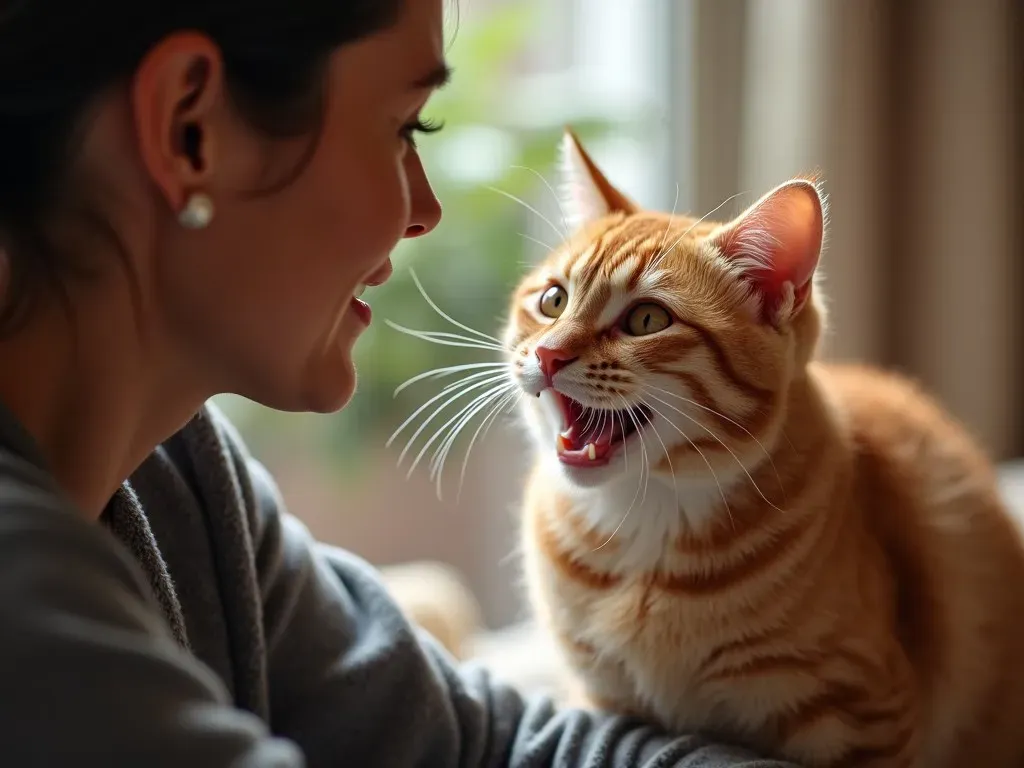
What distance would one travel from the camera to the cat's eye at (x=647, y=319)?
0.94 meters

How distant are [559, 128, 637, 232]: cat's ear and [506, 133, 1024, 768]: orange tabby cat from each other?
89 mm

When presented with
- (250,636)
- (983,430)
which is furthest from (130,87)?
(983,430)

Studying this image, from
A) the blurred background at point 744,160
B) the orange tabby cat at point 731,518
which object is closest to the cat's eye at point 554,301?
the orange tabby cat at point 731,518

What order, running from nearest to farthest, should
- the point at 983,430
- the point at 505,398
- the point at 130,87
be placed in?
the point at 130,87
the point at 505,398
the point at 983,430

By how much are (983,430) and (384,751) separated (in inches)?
63.1

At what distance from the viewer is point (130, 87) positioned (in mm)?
589

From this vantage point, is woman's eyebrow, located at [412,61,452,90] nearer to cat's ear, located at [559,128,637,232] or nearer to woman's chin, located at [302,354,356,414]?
woman's chin, located at [302,354,356,414]

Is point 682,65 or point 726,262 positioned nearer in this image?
point 726,262

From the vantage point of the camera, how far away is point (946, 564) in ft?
3.40

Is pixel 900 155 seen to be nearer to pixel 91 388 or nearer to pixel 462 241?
pixel 462 241

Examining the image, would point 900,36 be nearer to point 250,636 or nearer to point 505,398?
point 505,398

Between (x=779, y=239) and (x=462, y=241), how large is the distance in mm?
1055

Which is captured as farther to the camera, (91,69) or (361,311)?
(361,311)

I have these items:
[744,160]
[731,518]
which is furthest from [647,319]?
[744,160]
